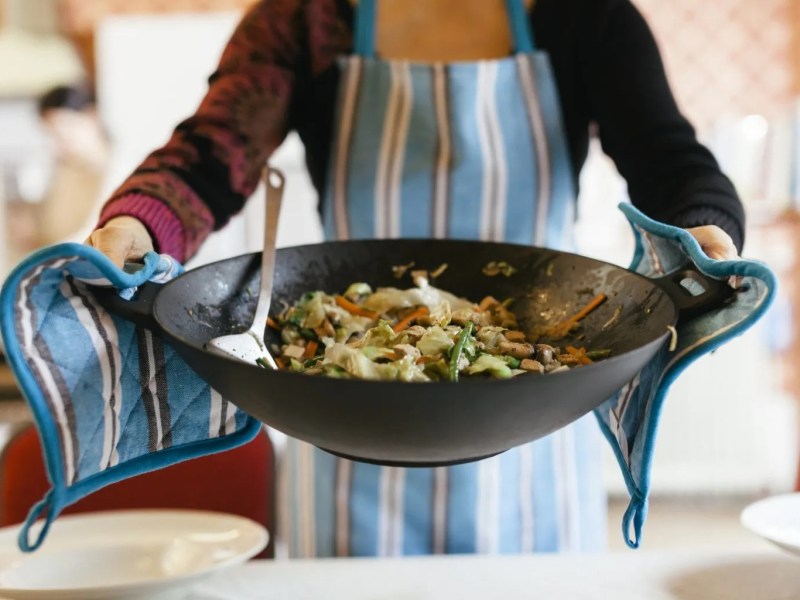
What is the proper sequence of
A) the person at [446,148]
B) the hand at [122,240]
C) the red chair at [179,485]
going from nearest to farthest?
the hand at [122,240] < the person at [446,148] < the red chair at [179,485]

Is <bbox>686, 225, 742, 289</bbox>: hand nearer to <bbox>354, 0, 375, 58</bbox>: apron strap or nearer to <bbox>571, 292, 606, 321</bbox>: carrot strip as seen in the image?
<bbox>571, 292, 606, 321</bbox>: carrot strip

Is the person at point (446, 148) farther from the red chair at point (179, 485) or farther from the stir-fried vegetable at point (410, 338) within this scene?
the stir-fried vegetable at point (410, 338)

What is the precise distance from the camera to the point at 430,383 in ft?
1.63

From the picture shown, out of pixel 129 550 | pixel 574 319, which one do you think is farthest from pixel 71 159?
pixel 574 319

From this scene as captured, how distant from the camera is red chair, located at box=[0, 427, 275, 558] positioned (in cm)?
130

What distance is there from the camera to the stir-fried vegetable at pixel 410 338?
638 mm

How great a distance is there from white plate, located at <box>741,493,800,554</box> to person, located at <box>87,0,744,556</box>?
1.08 feet

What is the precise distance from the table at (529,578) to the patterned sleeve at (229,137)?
1.37 ft

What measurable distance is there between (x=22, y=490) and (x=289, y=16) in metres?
0.90

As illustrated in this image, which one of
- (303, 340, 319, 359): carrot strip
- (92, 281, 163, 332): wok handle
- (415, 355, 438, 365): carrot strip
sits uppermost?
(92, 281, 163, 332): wok handle

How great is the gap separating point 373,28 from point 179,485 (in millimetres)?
840

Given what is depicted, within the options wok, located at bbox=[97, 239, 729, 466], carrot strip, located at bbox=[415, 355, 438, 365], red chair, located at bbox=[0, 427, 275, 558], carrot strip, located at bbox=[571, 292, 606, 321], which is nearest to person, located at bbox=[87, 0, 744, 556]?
red chair, located at bbox=[0, 427, 275, 558]

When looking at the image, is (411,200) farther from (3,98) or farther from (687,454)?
(3,98)

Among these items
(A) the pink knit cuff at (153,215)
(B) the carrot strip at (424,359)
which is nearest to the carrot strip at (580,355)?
(B) the carrot strip at (424,359)
